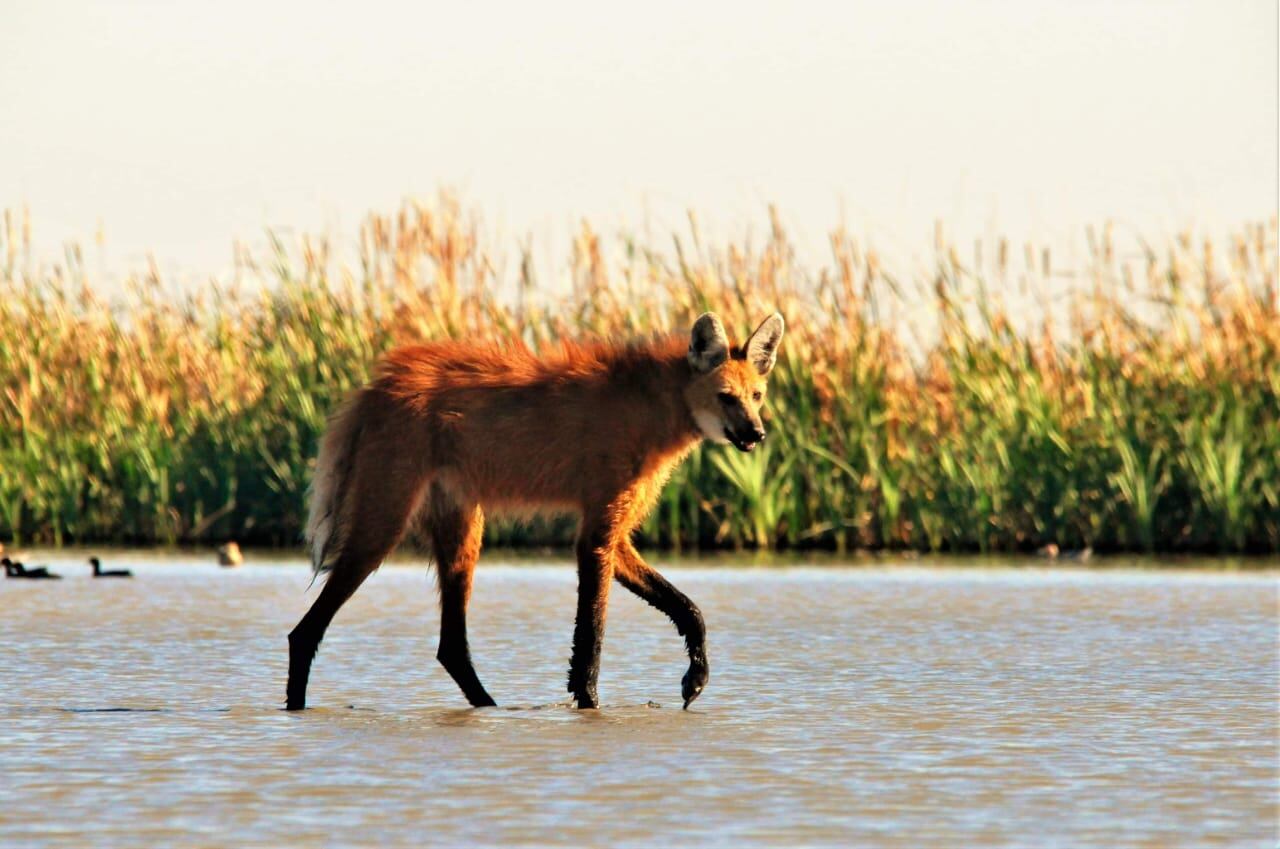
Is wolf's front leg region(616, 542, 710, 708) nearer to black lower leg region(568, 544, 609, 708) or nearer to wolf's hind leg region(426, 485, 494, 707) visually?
black lower leg region(568, 544, 609, 708)

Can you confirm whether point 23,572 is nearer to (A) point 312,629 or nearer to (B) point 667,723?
(A) point 312,629

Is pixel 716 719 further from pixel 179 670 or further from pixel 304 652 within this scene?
pixel 179 670

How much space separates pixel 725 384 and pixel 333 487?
64.7 inches

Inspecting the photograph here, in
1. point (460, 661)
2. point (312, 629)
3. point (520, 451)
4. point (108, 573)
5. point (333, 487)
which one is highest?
point (520, 451)

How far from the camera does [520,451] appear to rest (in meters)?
9.05

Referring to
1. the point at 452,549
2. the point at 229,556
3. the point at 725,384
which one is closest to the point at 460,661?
the point at 452,549

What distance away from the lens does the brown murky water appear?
6023 mm

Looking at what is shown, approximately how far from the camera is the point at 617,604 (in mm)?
13656

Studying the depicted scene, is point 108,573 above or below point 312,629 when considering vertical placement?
above

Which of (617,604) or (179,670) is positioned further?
(617,604)

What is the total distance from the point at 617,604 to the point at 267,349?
516 centimetres

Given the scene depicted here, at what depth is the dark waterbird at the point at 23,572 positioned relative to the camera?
46.0ft

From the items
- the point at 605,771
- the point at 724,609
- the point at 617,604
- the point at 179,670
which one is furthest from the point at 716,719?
the point at 617,604

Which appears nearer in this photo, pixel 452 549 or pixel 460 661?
pixel 460 661
